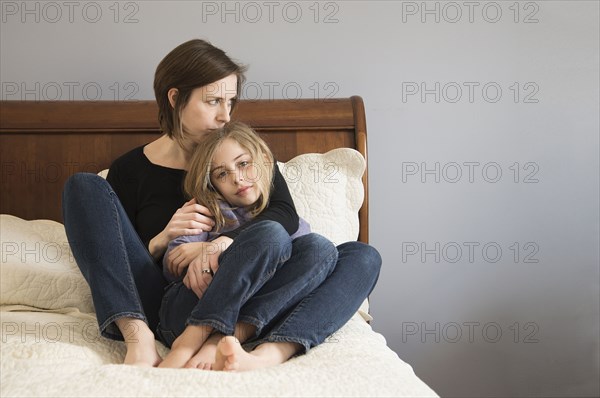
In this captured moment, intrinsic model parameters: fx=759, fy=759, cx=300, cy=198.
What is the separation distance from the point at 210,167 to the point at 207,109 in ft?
0.60

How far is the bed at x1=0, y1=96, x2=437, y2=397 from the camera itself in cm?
109

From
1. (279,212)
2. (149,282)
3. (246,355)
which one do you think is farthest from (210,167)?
(246,355)

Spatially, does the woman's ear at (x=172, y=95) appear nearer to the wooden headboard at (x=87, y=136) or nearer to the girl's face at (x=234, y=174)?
the girl's face at (x=234, y=174)

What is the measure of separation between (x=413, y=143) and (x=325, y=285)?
926 millimetres

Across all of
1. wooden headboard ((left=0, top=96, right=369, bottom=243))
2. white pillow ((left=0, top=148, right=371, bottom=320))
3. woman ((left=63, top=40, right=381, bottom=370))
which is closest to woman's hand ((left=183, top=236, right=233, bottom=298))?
woman ((left=63, top=40, right=381, bottom=370))

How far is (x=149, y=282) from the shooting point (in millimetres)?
1479

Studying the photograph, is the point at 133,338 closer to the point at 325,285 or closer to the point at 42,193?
the point at 325,285

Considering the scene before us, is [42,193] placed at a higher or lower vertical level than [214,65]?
lower

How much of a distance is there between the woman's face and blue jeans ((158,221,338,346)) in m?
0.43

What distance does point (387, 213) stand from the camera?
2.24m

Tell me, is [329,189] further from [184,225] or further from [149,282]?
[149,282]

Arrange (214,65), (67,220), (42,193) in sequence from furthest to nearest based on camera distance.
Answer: (42,193)
(214,65)
(67,220)

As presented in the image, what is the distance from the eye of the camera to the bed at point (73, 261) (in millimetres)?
1091

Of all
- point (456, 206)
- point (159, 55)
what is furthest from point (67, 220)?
point (456, 206)
